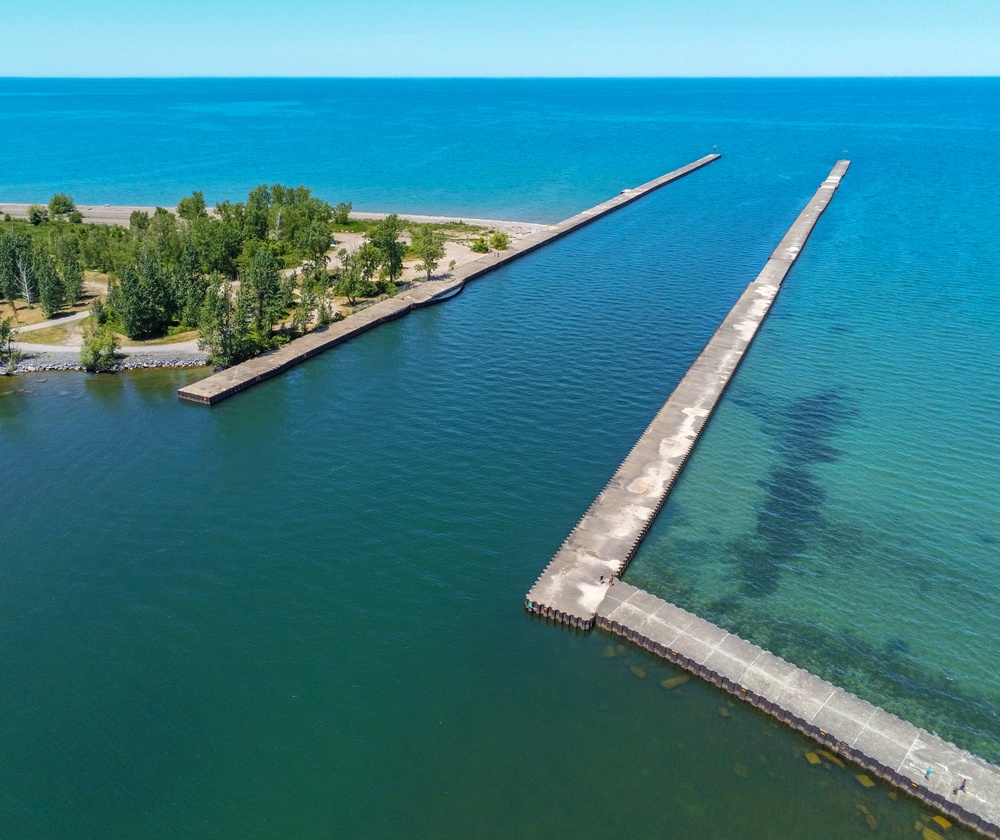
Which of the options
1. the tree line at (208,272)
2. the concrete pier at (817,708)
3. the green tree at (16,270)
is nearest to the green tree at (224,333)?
the tree line at (208,272)

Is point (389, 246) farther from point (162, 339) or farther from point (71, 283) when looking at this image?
point (71, 283)

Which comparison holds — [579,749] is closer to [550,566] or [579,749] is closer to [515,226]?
[550,566]

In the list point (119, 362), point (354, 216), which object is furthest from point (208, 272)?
point (354, 216)

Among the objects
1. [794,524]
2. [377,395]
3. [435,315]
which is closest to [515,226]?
[435,315]

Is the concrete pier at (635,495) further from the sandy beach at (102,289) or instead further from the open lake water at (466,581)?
the sandy beach at (102,289)

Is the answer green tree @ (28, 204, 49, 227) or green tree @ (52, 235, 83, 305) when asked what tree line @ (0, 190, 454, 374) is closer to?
green tree @ (52, 235, 83, 305)
